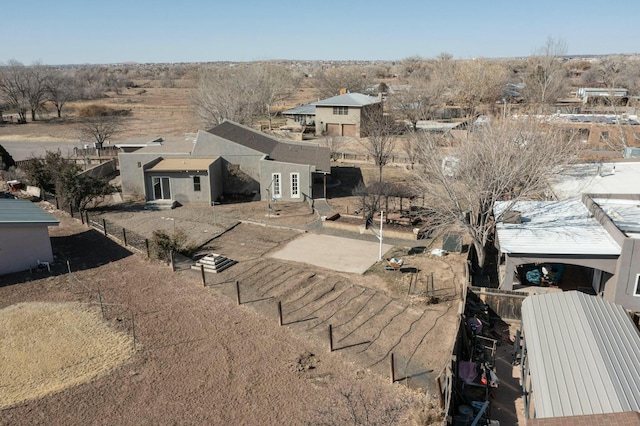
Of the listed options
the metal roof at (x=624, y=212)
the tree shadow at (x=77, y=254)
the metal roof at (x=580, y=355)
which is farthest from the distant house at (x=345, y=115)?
the metal roof at (x=580, y=355)

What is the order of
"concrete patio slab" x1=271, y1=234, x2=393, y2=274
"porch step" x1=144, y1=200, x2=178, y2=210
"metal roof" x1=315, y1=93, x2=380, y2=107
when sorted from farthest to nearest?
"metal roof" x1=315, y1=93, x2=380, y2=107, "porch step" x1=144, y1=200, x2=178, y2=210, "concrete patio slab" x1=271, y1=234, x2=393, y2=274

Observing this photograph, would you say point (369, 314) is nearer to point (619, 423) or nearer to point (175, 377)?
point (175, 377)

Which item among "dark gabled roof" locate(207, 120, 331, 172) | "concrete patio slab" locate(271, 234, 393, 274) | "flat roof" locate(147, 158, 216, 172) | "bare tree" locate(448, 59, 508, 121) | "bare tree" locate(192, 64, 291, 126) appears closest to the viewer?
"concrete patio slab" locate(271, 234, 393, 274)

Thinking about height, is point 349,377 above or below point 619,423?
below

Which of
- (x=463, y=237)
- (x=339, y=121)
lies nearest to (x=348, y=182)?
(x=463, y=237)

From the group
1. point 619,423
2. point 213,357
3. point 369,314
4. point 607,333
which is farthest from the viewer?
point 369,314

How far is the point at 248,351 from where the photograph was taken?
14.8m

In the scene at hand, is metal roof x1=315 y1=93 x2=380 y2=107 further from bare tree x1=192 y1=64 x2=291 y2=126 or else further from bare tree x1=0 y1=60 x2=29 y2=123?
bare tree x1=0 y1=60 x2=29 y2=123

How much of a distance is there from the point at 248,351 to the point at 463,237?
13933mm

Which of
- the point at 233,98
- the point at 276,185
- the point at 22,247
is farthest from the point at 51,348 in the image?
the point at 233,98

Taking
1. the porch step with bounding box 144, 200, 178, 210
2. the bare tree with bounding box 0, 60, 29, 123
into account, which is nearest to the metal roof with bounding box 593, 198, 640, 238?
the porch step with bounding box 144, 200, 178, 210

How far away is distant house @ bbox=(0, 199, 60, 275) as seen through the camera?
20359mm

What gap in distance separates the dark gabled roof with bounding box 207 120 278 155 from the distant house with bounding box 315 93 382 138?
19.0 metres

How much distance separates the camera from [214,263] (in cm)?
2084
